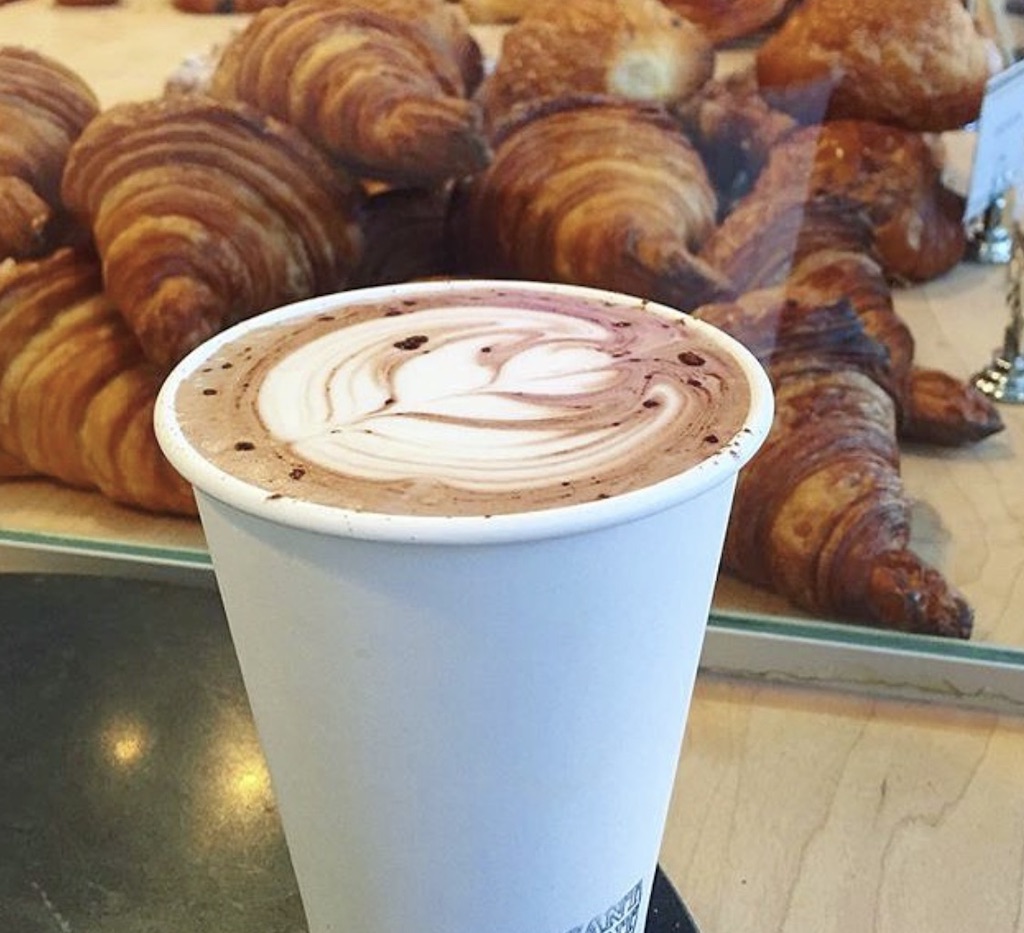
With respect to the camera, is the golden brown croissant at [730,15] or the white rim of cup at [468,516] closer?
the white rim of cup at [468,516]

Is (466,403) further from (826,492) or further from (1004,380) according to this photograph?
(1004,380)

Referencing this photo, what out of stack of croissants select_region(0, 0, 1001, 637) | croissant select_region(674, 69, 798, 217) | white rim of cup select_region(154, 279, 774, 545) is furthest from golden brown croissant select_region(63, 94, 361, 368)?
white rim of cup select_region(154, 279, 774, 545)

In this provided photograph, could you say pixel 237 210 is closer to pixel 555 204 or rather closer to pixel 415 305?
pixel 555 204

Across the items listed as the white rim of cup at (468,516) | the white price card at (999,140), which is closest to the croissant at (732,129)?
the white price card at (999,140)

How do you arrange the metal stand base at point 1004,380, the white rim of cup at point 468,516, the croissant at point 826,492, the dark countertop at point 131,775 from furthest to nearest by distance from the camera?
the metal stand base at point 1004,380
the croissant at point 826,492
the dark countertop at point 131,775
the white rim of cup at point 468,516

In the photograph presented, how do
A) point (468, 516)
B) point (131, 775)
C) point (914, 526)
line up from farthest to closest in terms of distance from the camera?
point (914, 526) → point (131, 775) → point (468, 516)

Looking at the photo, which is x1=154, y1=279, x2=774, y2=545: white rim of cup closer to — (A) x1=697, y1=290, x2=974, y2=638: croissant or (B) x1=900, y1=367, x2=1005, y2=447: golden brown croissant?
(A) x1=697, y1=290, x2=974, y2=638: croissant

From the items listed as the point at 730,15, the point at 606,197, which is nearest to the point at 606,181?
the point at 606,197

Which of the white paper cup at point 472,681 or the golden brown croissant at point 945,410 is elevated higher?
the white paper cup at point 472,681

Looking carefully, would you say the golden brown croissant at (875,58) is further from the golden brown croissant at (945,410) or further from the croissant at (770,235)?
the golden brown croissant at (945,410)
